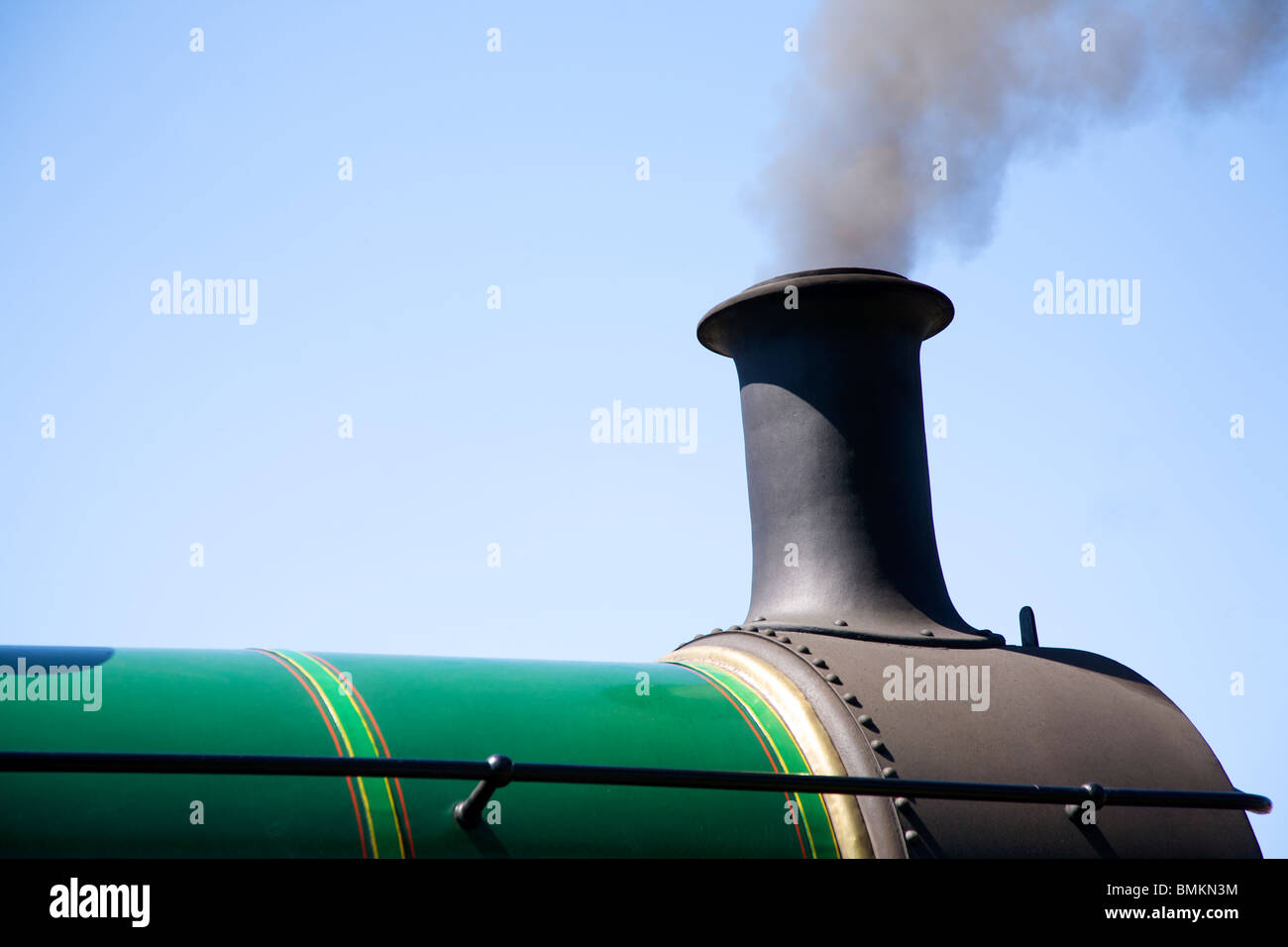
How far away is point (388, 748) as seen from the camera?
3.03 m

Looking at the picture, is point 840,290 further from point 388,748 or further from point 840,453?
point 388,748

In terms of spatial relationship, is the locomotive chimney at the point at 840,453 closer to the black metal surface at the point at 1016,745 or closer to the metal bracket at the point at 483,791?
the black metal surface at the point at 1016,745

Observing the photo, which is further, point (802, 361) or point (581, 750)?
point (802, 361)

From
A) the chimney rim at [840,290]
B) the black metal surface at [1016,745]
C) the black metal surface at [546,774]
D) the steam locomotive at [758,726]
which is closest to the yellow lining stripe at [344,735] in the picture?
the steam locomotive at [758,726]

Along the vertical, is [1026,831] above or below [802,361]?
below

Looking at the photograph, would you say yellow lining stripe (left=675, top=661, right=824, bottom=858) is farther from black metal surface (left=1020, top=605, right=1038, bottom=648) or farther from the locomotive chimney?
black metal surface (left=1020, top=605, right=1038, bottom=648)

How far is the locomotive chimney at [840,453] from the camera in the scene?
4.24 m

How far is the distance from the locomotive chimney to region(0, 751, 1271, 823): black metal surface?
2.65 feet

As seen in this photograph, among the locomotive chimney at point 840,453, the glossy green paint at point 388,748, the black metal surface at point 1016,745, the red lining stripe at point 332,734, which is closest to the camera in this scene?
the glossy green paint at point 388,748
